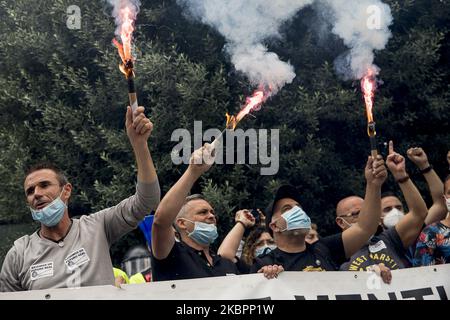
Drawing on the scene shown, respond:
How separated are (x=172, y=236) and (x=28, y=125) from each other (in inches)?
212

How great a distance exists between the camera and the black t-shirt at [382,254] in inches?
205

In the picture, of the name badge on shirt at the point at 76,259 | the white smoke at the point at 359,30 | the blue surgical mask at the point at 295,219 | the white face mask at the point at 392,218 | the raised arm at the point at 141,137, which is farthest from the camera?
the white smoke at the point at 359,30

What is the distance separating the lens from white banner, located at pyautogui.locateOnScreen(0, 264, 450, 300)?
3.82 m

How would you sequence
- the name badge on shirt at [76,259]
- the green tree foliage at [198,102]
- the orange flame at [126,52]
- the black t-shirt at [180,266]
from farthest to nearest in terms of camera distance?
the green tree foliage at [198,102] → the black t-shirt at [180,266] → the name badge on shirt at [76,259] → the orange flame at [126,52]

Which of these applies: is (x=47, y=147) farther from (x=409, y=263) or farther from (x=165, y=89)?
(x=409, y=263)

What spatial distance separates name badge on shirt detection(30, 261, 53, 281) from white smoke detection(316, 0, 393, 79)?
5199 mm

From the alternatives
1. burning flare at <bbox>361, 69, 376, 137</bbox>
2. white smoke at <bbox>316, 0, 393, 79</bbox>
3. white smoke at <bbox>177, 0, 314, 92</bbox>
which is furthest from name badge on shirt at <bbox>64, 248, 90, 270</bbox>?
white smoke at <bbox>316, 0, 393, 79</bbox>

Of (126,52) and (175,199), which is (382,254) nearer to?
(175,199)

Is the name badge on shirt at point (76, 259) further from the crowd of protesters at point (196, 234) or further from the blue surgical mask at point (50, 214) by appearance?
the blue surgical mask at point (50, 214)

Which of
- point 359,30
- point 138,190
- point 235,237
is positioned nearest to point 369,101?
point 235,237

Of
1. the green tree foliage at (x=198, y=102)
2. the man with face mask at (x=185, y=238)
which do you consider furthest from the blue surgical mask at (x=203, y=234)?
the green tree foliage at (x=198, y=102)

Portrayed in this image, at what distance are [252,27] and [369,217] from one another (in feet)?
13.3

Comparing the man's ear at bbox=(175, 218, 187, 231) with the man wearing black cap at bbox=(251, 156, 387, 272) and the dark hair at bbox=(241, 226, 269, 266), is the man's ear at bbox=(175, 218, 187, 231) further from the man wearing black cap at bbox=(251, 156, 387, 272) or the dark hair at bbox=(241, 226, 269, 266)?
the dark hair at bbox=(241, 226, 269, 266)

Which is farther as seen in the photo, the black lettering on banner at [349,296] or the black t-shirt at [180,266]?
the black t-shirt at [180,266]
